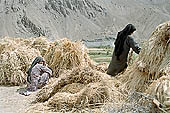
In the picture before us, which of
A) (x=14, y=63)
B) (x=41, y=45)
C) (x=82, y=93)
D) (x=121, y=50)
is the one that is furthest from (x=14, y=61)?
(x=82, y=93)

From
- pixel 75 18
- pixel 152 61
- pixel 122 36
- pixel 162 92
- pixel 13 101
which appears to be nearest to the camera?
pixel 162 92

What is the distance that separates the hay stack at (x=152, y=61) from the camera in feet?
15.0

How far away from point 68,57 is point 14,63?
1392mm

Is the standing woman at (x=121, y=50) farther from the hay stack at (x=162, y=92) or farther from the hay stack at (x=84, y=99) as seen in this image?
the hay stack at (x=162, y=92)

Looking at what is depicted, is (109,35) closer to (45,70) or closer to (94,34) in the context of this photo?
(94,34)

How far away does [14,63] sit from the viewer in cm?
786

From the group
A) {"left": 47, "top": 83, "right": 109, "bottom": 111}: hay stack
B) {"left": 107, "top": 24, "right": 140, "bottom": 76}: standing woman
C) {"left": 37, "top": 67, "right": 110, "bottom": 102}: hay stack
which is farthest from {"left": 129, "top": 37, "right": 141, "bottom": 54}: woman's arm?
{"left": 47, "top": 83, "right": 109, "bottom": 111}: hay stack

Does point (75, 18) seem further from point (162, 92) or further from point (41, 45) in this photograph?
point (162, 92)

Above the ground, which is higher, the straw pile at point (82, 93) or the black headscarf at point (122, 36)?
the black headscarf at point (122, 36)

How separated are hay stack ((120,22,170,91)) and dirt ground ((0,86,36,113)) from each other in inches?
76.0

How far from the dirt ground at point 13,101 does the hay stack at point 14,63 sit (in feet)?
1.55

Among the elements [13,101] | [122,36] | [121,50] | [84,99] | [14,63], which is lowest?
[13,101]

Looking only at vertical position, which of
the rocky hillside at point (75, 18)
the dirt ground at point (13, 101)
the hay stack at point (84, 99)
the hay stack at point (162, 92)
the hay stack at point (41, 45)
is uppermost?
the rocky hillside at point (75, 18)

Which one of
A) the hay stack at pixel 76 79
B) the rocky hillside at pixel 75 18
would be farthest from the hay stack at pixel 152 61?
the rocky hillside at pixel 75 18
